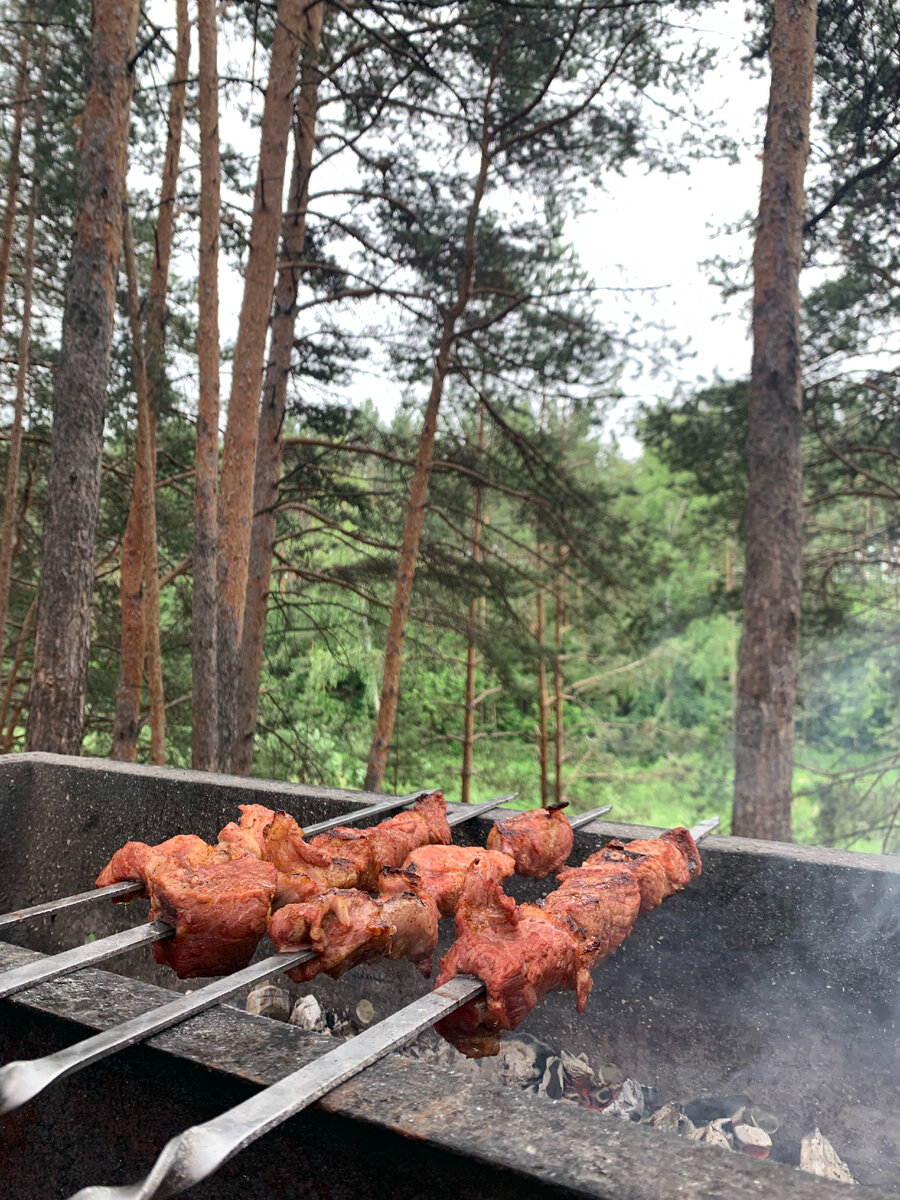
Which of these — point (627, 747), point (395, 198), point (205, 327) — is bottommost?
point (627, 747)

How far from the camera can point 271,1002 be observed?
2.62 meters

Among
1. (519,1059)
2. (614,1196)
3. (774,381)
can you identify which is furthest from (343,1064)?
(774,381)

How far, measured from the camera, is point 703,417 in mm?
9461

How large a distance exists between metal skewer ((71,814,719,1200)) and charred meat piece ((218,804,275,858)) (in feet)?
2.14

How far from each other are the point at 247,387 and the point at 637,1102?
239 inches

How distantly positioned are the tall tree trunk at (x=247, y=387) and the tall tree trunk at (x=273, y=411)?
190 cm

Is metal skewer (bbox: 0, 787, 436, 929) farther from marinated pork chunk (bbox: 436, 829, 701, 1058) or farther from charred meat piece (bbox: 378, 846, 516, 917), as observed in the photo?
marinated pork chunk (bbox: 436, 829, 701, 1058)

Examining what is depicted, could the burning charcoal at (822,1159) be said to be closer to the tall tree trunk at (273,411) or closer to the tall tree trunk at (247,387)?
the tall tree trunk at (247,387)

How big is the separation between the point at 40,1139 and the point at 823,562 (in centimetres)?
1069

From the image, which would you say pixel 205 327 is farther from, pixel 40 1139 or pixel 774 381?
pixel 40 1139

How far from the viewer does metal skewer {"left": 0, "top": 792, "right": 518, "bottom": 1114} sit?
85 cm

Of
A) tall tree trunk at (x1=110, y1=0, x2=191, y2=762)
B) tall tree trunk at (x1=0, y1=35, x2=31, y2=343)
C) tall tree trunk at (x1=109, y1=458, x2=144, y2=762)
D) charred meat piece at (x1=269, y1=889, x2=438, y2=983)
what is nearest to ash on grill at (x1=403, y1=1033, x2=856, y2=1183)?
charred meat piece at (x1=269, y1=889, x2=438, y2=983)

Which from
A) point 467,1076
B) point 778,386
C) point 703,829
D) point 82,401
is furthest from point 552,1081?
point 778,386

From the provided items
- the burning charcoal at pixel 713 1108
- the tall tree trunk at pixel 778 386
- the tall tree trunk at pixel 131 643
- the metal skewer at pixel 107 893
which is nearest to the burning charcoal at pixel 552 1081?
the burning charcoal at pixel 713 1108
